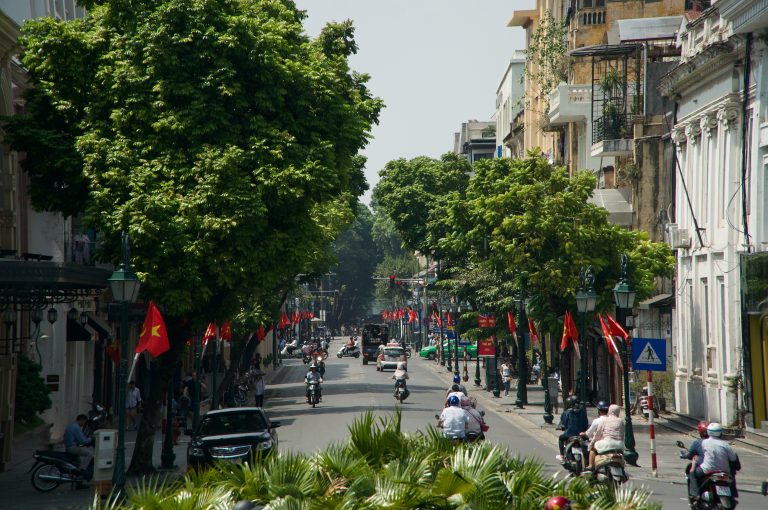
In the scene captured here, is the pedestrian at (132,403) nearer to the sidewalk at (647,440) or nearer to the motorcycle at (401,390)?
the motorcycle at (401,390)

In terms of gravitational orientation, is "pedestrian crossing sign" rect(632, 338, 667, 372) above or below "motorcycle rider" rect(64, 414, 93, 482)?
above

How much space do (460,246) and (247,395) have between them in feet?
47.8

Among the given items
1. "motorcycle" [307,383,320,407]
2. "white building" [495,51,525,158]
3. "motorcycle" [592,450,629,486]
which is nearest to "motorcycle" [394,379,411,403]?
"motorcycle" [307,383,320,407]

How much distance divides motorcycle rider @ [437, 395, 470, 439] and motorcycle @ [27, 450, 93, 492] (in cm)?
752

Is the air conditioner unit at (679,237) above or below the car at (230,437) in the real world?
above

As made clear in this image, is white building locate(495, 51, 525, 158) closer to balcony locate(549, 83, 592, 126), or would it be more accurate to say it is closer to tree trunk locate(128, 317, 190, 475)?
balcony locate(549, 83, 592, 126)

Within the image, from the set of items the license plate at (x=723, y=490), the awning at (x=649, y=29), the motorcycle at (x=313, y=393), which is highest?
the awning at (x=649, y=29)

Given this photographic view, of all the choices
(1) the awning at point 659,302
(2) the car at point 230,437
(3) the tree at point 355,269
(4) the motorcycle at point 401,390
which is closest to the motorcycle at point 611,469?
(2) the car at point 230,437

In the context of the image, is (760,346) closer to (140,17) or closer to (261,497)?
(140,17)

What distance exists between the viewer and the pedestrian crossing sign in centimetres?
2622

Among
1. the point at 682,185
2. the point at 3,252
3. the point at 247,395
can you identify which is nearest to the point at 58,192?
the point at 3,252

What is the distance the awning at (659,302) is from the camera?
1649 inches

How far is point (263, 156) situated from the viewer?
26984 mm

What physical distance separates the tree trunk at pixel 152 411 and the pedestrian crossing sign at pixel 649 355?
10413 mm
